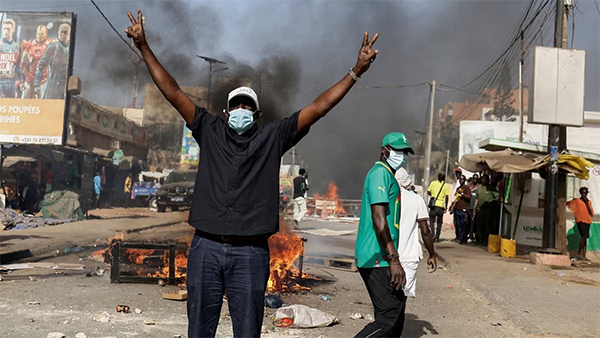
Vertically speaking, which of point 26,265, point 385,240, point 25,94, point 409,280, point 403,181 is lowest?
point 26,265

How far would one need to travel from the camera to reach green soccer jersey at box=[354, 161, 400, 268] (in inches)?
154

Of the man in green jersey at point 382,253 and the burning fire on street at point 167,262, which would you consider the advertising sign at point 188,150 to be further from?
the man in green jersey at point 382,253

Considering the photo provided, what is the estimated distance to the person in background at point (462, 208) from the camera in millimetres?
15766

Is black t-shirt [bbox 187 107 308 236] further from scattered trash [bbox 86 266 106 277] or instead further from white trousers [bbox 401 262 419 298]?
scattered trash [bbox 86 266 106 277]

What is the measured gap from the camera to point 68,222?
17.6 metres

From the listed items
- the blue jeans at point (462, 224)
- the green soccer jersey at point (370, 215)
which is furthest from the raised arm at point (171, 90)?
the blue jeans at point (462, 224)

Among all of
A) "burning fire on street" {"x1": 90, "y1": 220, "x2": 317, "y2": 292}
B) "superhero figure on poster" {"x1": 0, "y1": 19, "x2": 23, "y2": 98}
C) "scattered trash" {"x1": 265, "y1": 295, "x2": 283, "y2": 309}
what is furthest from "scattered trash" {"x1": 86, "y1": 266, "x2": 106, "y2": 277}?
"superhero figure on poster" {"x1": 0, "y1": 19, "x2": 23, "y2": 98}

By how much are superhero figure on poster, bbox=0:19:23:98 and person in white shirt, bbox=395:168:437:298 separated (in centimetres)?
2066

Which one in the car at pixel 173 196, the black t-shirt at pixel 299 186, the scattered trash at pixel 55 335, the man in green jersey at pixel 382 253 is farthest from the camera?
the car at pixel 173 196

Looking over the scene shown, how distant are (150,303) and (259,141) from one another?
12.4ft

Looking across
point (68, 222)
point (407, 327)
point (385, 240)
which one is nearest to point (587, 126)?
point (68, 222)

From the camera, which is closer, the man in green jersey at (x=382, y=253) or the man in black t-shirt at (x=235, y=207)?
the man in black t-shirt at (x=235, y=207)

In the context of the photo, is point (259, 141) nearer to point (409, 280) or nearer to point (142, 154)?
point (409, 280)

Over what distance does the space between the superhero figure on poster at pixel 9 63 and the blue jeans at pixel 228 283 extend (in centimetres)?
2189
